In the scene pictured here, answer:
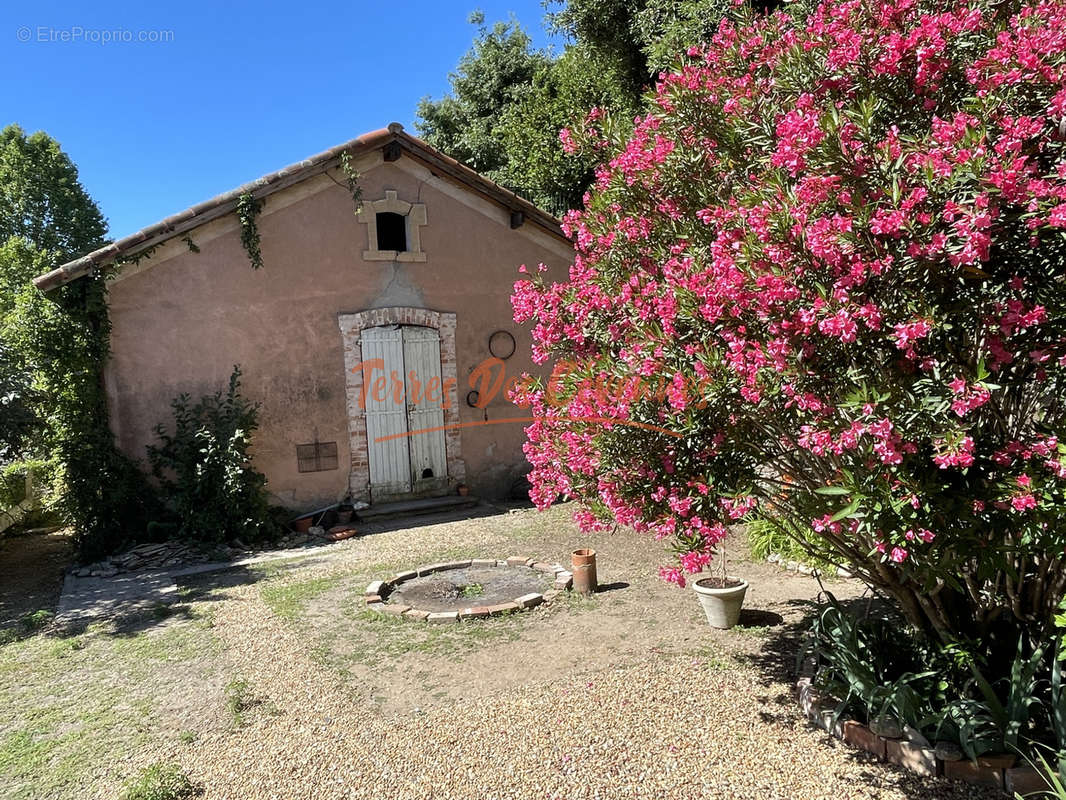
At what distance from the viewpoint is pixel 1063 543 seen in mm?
2539

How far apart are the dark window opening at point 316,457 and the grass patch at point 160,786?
6.35 meters

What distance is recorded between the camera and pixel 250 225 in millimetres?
9188

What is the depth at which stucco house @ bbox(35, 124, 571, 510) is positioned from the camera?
8.83 m

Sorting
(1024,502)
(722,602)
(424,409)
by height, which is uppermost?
(424,409)

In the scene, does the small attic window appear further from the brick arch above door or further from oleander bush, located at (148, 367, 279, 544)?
oleander bush, located at (148, 367, 279, 544)

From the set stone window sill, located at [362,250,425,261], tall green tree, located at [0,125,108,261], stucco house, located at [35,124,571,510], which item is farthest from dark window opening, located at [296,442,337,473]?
tall green tree, located at [0,125,108,261]

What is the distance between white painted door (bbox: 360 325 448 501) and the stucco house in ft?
0.07

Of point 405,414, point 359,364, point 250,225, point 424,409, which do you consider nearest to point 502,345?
point 424,409

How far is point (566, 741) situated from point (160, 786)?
1951mm

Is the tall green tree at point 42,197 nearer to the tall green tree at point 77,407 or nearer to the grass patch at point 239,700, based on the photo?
the tall green tree at point 77,407

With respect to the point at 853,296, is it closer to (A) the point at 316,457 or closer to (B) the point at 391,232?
(A) the point at 316,457

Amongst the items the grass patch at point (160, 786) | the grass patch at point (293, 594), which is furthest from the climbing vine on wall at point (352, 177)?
the grass patch at point (160, 786)

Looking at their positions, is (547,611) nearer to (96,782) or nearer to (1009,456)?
(96,782)

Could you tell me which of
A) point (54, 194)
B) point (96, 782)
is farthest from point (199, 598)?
point (54, 194)
